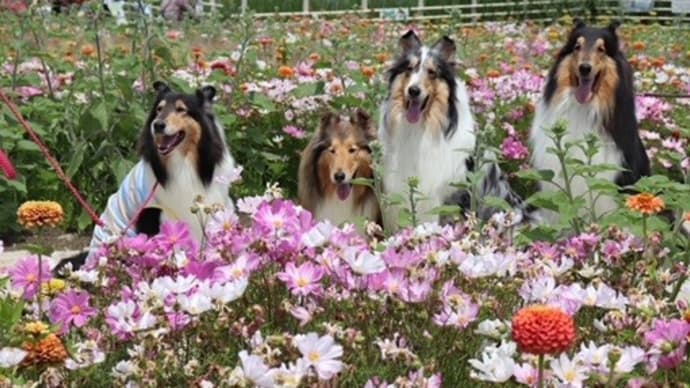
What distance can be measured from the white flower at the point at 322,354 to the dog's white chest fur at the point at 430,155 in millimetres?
3705

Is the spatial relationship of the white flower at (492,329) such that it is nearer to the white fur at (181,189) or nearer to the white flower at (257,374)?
the white flower at (257,374)

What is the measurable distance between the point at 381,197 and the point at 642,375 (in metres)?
1.41

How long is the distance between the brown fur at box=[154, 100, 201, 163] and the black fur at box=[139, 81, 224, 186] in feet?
0.07

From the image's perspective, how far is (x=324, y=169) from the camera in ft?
17.5

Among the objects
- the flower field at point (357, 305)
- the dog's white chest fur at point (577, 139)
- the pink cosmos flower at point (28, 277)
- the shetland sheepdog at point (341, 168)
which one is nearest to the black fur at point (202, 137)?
the shetland sheepdog at point (341, 168)

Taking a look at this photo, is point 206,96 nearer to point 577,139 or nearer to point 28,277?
point 577,139

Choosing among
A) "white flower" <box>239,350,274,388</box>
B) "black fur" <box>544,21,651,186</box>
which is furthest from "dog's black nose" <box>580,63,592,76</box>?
"white flower" <box>239,350,274,388</box>

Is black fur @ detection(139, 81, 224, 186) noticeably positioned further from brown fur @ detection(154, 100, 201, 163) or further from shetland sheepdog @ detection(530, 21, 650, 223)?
shetland sheepdog @ detection(530, 21, 650, 223)

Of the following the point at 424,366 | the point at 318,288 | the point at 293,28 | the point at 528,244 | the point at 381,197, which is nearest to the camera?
the point at 424,366

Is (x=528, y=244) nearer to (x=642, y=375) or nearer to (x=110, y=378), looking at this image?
(x=642, y=375)

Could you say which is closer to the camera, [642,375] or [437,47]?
[642,375]

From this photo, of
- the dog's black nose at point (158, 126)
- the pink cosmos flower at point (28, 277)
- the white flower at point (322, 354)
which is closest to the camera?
the white flower at point (322, 354)

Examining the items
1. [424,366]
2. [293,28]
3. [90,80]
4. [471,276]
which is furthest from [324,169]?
[293,28]

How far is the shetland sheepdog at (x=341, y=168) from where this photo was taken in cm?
520
